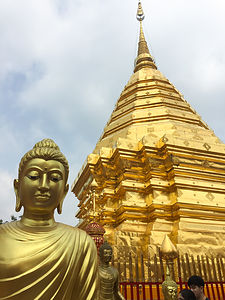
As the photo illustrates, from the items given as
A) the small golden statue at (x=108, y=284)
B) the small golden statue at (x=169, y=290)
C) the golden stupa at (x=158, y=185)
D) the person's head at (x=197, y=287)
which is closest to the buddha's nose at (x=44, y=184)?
the person's head at (x=197, y=287)

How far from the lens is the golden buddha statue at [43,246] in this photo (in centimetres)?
206

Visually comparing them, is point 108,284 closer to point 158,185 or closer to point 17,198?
point 17,198

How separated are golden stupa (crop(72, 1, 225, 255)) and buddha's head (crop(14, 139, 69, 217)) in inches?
169

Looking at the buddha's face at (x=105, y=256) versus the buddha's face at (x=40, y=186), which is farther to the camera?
the buddha's face at (x=105, y=256)

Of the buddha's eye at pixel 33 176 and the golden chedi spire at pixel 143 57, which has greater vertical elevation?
the golden chedi spire at pixel 143 57

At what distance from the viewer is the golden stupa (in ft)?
25.4

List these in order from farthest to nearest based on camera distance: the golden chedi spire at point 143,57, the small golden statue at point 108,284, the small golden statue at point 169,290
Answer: the golden chedi spire at point 143,57, the small golden statue at point 169,290, the small golden statue at point 108,284

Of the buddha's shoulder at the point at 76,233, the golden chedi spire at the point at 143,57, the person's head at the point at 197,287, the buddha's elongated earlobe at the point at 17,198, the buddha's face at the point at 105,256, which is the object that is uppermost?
the golden chedi spire at the point at 143,57

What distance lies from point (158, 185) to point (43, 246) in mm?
6791

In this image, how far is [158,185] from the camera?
28.4 ft

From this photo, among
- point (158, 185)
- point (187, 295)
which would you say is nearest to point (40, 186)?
point (187, 295)

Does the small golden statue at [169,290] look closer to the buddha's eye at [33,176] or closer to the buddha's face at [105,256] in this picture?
the buddha's face at [105,256]

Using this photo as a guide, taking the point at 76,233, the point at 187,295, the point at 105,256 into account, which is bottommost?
the point at 187,295

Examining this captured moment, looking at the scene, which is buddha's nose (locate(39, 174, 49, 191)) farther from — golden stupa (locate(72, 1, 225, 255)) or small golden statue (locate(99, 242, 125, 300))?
golden stupa (locate(72, 1, 225, 255))
